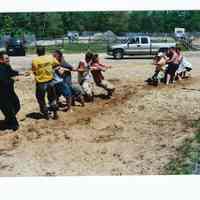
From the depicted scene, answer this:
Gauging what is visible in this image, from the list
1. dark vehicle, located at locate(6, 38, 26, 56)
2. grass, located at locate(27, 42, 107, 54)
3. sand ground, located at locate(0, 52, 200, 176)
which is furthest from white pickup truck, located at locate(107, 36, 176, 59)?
dark vehicle, located at locate(6, 38, 26, 56)

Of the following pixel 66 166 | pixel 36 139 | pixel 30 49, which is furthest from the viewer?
pixel 30 49

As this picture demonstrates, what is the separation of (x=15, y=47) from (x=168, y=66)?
3.55 m

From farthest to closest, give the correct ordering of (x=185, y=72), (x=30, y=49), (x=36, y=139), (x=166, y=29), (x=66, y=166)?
(x=185, y=72)
(x=30, y=49)
(x=166, y=29)
(x=36, y=139)
(x=66, y=166)

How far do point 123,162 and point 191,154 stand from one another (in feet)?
3.47

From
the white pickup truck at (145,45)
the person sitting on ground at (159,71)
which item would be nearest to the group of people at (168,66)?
the person sitting on ground at (159,71)

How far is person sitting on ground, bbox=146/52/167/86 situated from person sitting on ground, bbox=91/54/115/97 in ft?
4.78

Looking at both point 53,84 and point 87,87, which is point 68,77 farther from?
point 53,84

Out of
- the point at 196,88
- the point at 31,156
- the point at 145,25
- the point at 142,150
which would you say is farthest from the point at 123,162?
the point at 196,88

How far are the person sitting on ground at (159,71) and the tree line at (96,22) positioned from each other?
2318mm

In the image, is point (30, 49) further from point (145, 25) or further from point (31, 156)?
point (31, 156)

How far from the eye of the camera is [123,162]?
9586mm

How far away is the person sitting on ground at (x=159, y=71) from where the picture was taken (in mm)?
14227

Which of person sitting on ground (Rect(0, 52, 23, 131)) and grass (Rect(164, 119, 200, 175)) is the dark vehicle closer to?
person sitting on ground (Rect(0, 52, 23, 131))

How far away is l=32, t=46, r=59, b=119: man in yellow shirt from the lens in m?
10.8
